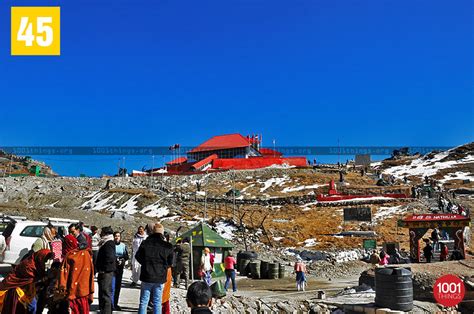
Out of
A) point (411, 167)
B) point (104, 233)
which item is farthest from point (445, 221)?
point (411, 167)

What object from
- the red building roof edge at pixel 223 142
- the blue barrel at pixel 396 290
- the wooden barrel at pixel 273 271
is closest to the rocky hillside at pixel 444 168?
the red building roof edge at pixel 223 142

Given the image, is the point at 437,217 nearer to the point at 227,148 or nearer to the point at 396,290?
the point at 396,290

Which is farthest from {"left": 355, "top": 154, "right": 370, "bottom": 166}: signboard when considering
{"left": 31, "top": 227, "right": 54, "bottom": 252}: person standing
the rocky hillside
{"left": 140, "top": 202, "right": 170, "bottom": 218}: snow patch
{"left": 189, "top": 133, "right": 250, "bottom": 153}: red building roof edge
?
{"left": 31, "top": 227, "right": 54, "bottom": 252}: person standing

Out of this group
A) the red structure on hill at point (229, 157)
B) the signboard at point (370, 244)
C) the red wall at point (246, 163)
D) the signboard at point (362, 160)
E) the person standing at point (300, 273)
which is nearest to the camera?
the person standing at point (300, 273)

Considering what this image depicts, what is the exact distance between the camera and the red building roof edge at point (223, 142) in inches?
3452

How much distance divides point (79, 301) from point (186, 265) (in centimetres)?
799

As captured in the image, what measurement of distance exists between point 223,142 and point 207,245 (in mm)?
73523

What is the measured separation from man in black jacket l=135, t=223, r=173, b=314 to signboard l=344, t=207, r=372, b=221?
108ft

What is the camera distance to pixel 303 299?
1397cm

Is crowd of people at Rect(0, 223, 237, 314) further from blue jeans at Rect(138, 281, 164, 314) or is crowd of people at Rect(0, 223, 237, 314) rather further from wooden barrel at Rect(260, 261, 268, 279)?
wooden barrel at Rect(260, 261, 268, 279)

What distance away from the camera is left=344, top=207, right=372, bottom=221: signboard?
123ft

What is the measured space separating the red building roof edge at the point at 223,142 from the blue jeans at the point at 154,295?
7961 centimetres

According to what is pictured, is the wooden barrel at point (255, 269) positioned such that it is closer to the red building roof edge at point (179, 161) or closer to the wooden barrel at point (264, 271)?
the wooden barrel at point (264, 271)

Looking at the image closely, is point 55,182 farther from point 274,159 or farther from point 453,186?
point 453,186
